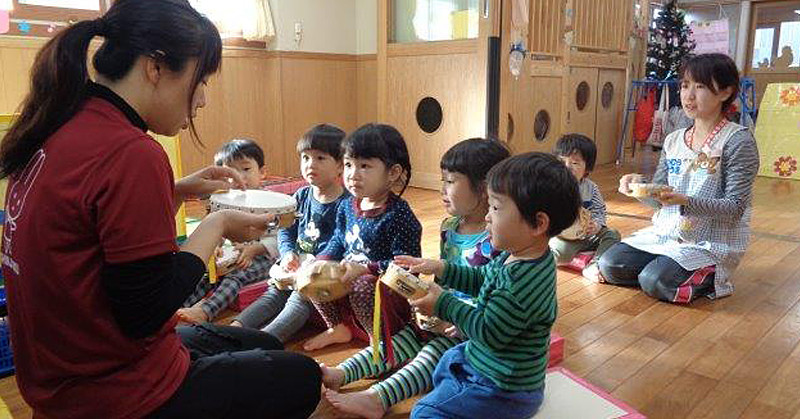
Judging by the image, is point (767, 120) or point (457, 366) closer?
point (457, 366)

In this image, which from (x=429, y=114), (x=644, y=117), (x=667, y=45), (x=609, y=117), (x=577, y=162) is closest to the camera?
(x=577, y=162)

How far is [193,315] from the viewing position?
71.6 inches

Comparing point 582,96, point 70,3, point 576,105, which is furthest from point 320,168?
point 582,96

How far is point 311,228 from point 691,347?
122 cm

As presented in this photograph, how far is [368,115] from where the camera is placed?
495cm

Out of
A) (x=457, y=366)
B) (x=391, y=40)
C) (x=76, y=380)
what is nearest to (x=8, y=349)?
(x=76, y=380)

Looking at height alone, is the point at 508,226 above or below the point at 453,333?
above

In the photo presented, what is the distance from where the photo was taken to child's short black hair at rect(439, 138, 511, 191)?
1456 mm

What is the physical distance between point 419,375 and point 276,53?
332 centimetres

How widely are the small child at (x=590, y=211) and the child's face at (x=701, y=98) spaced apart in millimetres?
428

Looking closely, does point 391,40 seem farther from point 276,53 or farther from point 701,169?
point 701,169

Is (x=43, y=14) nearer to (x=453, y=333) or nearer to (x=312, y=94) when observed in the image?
(x=312, y=94)

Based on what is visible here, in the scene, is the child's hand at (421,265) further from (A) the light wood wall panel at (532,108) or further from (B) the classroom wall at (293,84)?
(A) the light wood wall panel at (532,108)

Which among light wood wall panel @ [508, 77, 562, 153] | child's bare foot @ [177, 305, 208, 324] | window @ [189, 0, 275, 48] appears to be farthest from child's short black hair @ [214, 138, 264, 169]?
light wood wall panel @ [508, 77, 562, 153]
